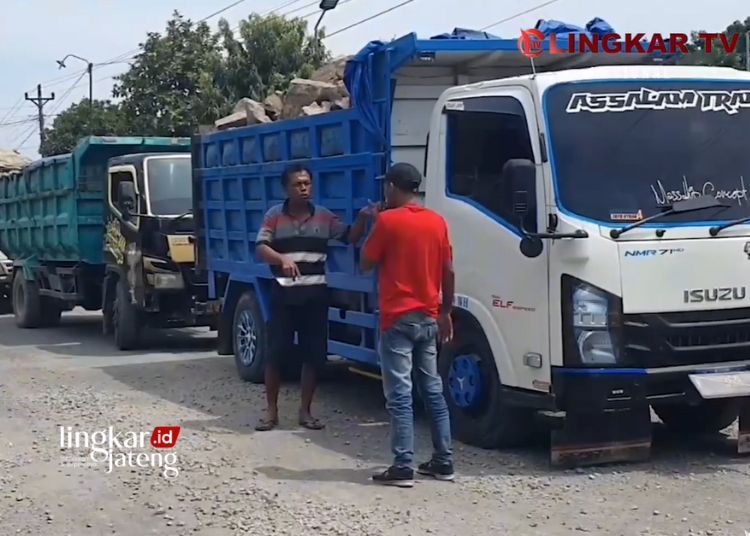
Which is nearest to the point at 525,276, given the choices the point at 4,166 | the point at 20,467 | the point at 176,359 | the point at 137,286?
the point at 20,467

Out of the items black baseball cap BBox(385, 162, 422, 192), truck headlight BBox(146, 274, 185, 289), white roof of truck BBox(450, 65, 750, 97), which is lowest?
truck headlight BBox(146, 274, 185, 289)

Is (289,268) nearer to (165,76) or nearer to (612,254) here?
(612,254)

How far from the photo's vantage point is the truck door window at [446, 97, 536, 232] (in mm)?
6992

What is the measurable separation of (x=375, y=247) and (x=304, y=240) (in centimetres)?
155

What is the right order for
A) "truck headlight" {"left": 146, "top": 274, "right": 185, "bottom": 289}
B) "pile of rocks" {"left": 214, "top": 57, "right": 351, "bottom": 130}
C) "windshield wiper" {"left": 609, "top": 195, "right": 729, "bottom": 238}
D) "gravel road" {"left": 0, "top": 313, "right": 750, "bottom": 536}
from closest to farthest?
"gravel road" {"left": 0, "top": 313, "right": 750, "bottom": 536} < "windshield wiper" {"left": 609, "top": 195, "right": 729, "bottom": 238} < "pile of rocks" {"left": 214, "top": 57, "right": 351, "bottom": 130} < "truck headlight" {"left": 146, "top": 274, "right": 185, "bottom": 289}

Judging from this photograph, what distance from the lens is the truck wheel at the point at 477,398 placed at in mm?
7207

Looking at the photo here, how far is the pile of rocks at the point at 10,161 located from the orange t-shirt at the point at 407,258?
603 inches

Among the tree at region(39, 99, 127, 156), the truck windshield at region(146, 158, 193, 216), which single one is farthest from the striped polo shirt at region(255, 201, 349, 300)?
the tree at region(39, 99, 127, 156)

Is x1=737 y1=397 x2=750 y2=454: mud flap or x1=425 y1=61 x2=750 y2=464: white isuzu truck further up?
x1=425 y1=61 x2=750 y2=464: white isuzu truck

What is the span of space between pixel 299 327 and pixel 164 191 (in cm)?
582

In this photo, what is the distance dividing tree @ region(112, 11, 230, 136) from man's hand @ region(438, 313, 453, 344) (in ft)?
81.9

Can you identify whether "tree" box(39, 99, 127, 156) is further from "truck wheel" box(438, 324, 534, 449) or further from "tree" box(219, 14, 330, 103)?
"truck wheel" box(438, 324, 534, 449)

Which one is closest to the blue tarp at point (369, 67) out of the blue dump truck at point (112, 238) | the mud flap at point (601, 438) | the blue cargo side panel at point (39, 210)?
the mud flap at point (601, 438)

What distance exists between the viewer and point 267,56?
89.8 feet
